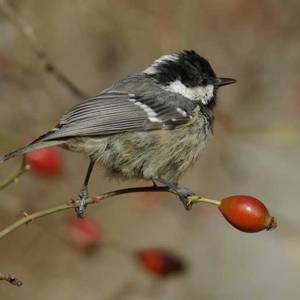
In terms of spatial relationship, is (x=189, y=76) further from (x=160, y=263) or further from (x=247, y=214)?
(x=247, y=214)

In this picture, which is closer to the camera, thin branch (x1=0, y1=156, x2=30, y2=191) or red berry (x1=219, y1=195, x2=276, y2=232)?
red berry (x1=219, y1=195, x2=276, y2=232)

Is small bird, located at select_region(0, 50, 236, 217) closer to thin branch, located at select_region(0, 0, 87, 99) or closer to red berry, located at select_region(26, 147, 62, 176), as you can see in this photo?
red berry, located at select_region(26, 147, 62, 176)

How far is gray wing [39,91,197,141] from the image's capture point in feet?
11.7

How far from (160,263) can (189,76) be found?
101 centimetres

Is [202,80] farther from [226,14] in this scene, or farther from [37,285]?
[37,285]

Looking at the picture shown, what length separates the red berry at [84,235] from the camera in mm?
3877

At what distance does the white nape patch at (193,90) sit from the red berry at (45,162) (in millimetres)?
736

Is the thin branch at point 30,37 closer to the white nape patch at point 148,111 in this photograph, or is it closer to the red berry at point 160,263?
the white nape patch at point 148,111

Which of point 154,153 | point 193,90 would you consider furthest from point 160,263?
point 193,90

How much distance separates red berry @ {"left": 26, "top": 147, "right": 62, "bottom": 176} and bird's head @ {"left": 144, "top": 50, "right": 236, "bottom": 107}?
0.73 m

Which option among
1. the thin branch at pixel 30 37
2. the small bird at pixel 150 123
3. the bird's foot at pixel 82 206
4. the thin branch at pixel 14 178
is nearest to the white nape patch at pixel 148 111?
the small bird at pixel 150 123

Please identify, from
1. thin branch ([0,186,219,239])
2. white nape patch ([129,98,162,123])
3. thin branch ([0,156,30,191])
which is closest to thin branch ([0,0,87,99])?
white nape patch ([129,98,162,123])

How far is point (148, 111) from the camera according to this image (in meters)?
3.90

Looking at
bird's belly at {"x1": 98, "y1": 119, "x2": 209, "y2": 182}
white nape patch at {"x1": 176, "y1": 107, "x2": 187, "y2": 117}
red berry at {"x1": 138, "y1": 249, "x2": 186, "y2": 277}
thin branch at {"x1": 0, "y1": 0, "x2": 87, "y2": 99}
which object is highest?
thin branch at {"x1": 0, "y1": 0, "x2": 87, "y2": 99}
